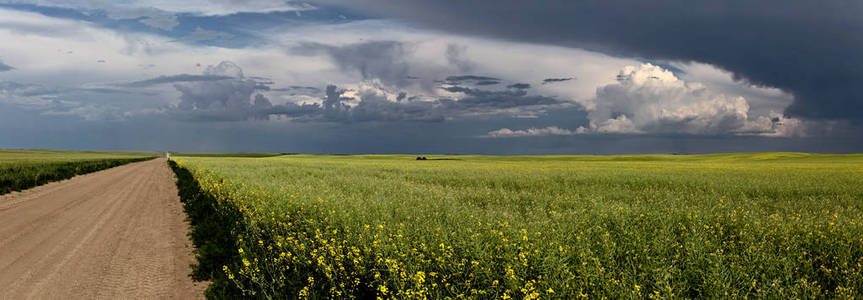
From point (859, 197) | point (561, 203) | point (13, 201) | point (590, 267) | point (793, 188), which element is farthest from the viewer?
point (13, 201)

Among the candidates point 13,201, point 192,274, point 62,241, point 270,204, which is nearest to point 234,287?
point 192,274

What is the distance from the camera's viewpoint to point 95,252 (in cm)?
928

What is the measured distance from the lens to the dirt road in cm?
700

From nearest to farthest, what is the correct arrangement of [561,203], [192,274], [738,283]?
[738,283] → [192,274] → [561,203]

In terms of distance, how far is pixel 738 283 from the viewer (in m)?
4.89

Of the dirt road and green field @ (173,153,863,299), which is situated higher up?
green field @ (173,153,863,299)

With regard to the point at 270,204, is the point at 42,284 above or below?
below

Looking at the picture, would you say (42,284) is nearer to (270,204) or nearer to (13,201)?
(270,204)

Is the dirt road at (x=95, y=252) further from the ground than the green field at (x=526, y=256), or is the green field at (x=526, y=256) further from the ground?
the green field at (x=526, y=256)

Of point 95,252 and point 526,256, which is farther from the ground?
point 526,256

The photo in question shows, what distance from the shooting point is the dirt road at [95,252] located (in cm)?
700

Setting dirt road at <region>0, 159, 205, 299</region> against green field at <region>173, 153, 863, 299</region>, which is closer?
green field at <region>173, 153, 863, 299</region>

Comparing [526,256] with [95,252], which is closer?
[526,256]

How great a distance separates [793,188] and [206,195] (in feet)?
79.0
